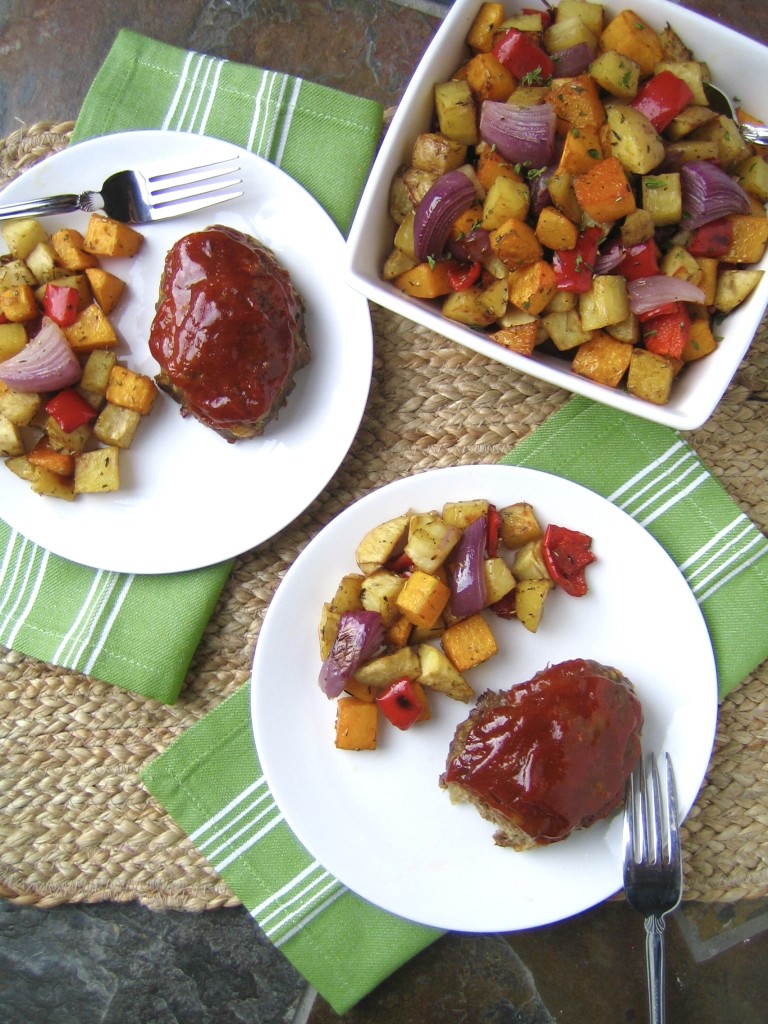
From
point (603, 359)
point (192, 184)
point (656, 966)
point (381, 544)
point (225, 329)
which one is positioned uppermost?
point (603, 359)


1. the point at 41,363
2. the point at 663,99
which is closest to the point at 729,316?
the point at 663,99

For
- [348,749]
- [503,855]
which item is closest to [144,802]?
[348,749]

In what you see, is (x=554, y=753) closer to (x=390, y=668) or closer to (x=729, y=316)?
(x=390, y=668)

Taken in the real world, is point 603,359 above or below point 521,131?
below

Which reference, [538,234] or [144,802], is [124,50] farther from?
[144,802]

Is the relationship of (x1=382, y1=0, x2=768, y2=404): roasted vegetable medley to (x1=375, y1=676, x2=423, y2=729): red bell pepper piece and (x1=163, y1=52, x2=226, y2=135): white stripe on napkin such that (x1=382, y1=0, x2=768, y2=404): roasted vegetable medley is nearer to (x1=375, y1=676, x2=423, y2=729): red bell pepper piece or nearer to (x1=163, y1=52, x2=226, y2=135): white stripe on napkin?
(x1=163, y1=52, x2=226, y2=135): white stripe on napkin

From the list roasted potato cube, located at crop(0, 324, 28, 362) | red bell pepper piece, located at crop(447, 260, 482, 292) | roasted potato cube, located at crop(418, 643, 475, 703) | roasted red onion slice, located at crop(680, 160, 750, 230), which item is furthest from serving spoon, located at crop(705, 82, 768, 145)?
roasted potato cube, located at crop(0, 324, 28, 362)

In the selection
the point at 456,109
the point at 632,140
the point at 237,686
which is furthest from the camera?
the point at 237,686
